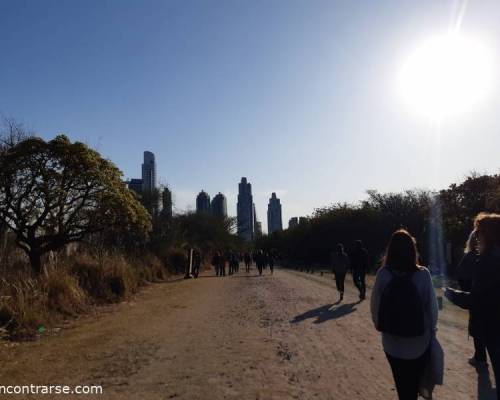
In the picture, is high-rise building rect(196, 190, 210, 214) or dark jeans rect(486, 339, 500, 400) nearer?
dark jeans rect(486, 339, 500, 400)

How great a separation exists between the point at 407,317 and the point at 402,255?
512 mm

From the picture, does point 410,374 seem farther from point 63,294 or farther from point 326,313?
point 63,294

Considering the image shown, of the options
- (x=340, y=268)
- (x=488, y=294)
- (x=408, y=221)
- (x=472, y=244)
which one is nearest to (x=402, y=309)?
(x=488, y=294)

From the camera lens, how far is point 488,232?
4281 millimetres

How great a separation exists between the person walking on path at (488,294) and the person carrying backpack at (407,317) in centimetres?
48

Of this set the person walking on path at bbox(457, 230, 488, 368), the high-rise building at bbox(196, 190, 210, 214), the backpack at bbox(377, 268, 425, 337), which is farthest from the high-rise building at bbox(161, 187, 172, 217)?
the high-rise building at bbox(196, 190, 210, 214)

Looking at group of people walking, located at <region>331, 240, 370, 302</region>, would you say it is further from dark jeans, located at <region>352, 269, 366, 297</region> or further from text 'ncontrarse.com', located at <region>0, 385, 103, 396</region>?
text 'ncontrarse.com', located at <region>0, 385, 103, 396</region>

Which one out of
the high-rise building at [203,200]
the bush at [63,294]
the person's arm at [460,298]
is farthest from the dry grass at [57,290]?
the high-rise building at [203,200]

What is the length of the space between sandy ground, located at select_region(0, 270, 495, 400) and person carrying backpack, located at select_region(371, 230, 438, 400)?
4.68 feet

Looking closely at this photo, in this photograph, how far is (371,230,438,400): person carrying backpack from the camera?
12.9 feet

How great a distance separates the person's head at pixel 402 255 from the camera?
4094mm

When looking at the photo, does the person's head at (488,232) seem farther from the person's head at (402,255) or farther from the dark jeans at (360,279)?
the dark jeans at (360,279)

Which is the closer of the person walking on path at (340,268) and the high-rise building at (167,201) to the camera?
the person walking on path at (340,268)

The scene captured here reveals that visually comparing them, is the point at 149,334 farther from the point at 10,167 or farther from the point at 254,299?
the point at 10,167
